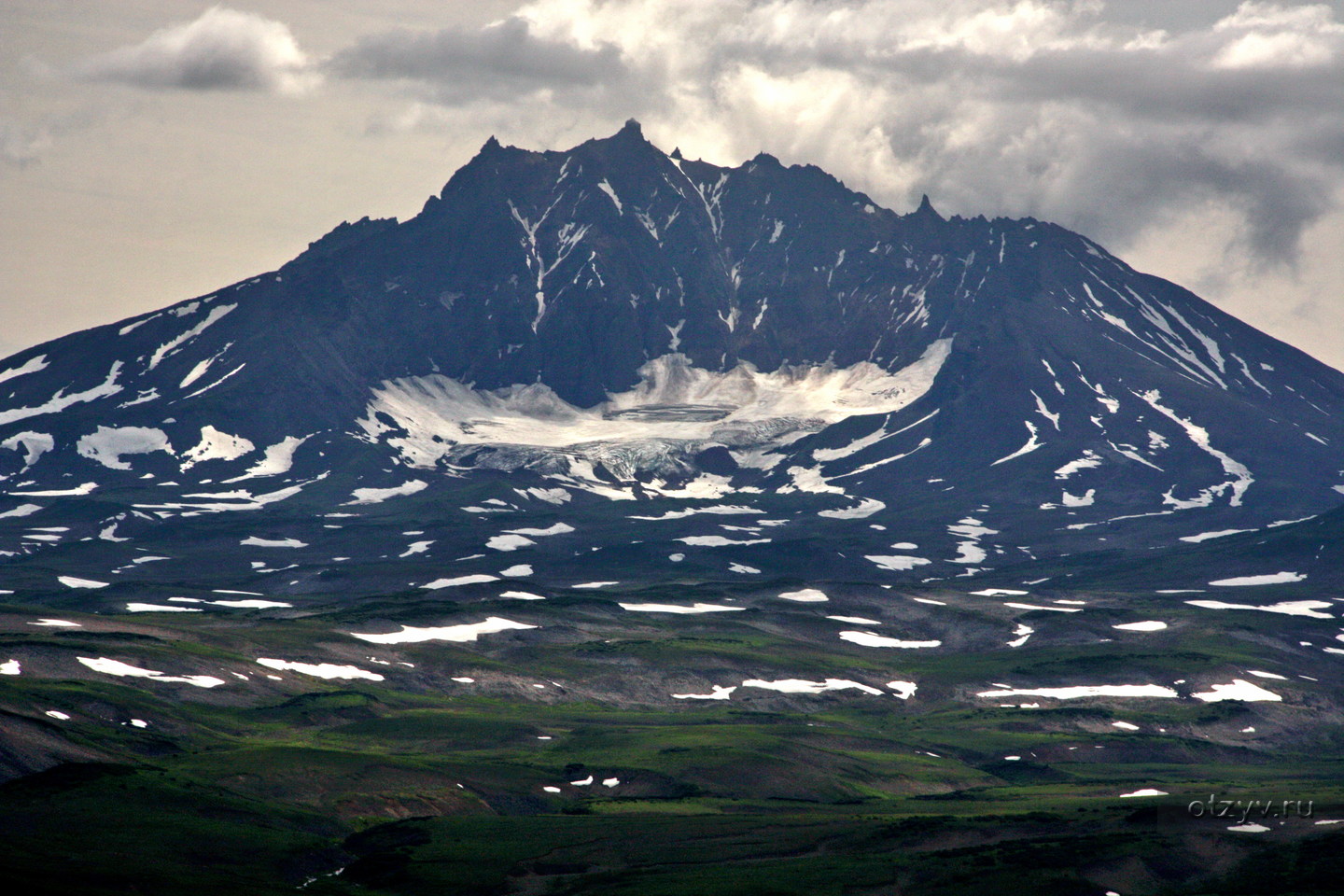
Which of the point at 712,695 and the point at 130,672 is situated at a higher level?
the point at 130,672

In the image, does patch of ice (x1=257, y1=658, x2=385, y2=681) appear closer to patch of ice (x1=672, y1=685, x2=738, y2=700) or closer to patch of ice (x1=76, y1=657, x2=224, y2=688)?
patch of ice (x1=76, y1=657, x2=224, y2=688)

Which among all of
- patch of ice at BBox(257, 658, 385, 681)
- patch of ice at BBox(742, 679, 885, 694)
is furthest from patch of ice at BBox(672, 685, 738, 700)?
patch of ice at BBox(257, 658, 385, 681)

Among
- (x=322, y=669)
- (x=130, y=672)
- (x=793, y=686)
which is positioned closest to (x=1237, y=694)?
(x=793, y=686)

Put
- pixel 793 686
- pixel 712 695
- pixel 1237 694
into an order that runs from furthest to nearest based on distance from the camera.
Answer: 1. pixel 793 686
2. pixel 1237 694
3. pixel 712 695

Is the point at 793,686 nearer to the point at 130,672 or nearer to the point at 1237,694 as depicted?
the point at 1237,694

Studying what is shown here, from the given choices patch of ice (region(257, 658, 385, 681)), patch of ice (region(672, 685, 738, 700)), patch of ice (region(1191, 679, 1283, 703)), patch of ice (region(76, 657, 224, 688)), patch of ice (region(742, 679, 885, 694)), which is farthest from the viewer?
patch of ice (region(742, 679, 885, 694))

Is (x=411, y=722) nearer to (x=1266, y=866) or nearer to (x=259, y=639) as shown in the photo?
(x=259, y=639)

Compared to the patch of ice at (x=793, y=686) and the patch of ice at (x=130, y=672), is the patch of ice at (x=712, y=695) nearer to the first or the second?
the patch of ice at (x=793, y=686)

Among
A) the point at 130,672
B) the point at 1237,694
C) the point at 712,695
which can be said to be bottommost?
the point at 1237,694

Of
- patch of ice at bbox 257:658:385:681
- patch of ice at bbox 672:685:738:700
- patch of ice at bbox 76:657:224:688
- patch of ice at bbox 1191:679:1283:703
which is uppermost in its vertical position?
patch of ice at bbox 76:657:224:688

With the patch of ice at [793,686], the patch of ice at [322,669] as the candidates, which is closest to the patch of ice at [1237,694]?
the patch of ice at [793,686]

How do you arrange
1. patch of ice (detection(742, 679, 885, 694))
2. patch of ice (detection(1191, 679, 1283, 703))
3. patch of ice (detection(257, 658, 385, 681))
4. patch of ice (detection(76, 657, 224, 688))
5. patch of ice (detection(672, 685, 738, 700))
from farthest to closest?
patch of ice (detection(742, 679, 885, 694)) → patch of ice (detection(1191, 679, 1283, 703)) → patch of ice (detection(672, 685, 738, 700)) → patch of ice (detection(257, 658, 385, 681)) → patch of ice (detection(76, 657, 224, 688))
